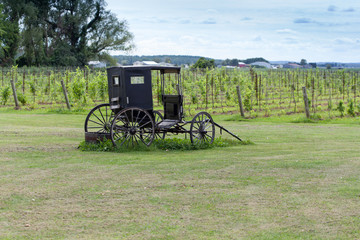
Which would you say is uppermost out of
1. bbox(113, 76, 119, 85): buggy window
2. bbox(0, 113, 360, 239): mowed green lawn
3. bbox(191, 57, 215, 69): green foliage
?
bbox(191, 57, 215, 69): green foliage

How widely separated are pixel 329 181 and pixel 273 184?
87 centimetres

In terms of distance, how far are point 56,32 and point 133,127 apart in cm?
4548

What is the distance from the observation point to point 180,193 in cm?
669

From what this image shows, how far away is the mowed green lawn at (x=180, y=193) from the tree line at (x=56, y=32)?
41881mm

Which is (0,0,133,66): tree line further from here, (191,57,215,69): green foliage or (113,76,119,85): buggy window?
(113,76,119,85): buggy window

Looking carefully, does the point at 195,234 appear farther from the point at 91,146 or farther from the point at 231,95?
the point at 231,95

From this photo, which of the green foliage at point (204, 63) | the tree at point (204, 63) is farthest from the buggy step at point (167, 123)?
the tree at point (204, 63)

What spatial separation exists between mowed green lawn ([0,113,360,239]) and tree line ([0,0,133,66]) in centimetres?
4188

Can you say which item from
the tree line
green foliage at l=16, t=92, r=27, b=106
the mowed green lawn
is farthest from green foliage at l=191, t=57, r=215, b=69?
the mowed green lawn

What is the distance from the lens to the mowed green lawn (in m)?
5.25

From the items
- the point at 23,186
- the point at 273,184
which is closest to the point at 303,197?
the point at 273,184

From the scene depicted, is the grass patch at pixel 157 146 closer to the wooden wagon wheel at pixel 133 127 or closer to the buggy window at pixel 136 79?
the wooden wagon wheel at pixel 133 127

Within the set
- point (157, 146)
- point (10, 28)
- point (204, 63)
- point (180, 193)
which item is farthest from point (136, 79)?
point (204, 63)

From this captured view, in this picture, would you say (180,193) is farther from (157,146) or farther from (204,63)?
(204,63)
